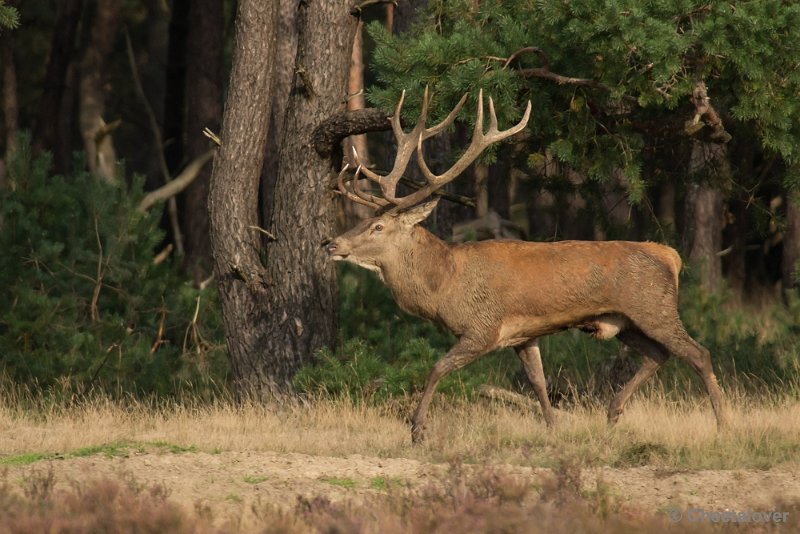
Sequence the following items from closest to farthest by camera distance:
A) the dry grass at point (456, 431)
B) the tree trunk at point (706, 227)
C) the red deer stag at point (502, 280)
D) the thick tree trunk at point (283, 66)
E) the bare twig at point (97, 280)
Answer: the dry grass at point (456, 431), the red deer stag at point (502, 280), the bare twig at point (97, 280), the thick tree trunk at point (283, 66), the tree trunk at point (706, 227)

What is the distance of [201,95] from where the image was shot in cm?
2127

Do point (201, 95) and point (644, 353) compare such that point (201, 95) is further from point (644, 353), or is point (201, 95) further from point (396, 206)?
point (644, 353)

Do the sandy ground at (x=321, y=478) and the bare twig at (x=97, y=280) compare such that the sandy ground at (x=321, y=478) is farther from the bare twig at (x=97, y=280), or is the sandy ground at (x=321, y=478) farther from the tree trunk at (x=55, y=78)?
A: the tree trunk at (x=55, y=78)

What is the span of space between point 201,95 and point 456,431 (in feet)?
39.8

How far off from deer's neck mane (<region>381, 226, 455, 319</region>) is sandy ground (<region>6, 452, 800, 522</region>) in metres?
1.85

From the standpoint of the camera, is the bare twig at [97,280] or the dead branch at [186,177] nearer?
the bare twig at [97,280]

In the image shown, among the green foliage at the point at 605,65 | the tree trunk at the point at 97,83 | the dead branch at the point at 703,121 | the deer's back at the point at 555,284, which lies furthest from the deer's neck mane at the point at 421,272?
the tree trunk at the point at 97,83

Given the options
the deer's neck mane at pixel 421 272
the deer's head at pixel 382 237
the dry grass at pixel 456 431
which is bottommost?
the dry grass at pixel 456 431

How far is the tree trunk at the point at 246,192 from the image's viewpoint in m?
12.4

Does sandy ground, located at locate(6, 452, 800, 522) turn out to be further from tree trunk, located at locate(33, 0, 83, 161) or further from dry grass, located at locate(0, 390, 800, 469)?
tree trunk, located at locate(33, 0, 83, 161)

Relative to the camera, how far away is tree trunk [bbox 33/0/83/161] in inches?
871

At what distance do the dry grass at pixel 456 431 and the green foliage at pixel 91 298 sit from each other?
1661 mm

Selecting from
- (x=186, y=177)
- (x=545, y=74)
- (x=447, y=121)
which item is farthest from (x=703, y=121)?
(x=186, y=177)

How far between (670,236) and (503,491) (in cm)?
671
